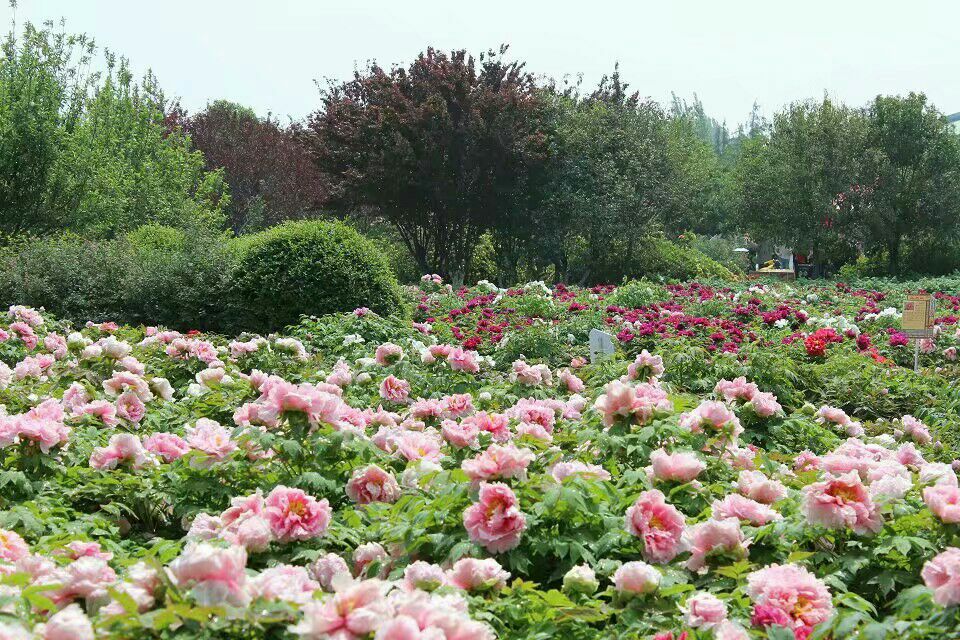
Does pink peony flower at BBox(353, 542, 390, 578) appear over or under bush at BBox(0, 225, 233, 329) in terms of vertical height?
under

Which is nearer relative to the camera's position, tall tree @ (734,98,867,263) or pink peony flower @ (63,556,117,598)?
pink peony flower @ (63,556,117,598)

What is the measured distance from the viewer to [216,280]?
10.5m

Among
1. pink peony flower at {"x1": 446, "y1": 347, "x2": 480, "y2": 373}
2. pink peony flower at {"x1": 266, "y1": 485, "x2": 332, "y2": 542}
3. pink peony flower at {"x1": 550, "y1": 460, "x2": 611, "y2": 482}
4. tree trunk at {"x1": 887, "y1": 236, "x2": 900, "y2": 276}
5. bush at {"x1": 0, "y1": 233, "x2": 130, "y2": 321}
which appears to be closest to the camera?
pink peony flower at {"x1": 266, "y1": 485, "x2": 332, "y2": 542}

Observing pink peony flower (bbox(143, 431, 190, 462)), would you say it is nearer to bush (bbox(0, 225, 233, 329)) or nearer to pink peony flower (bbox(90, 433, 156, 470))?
pink peony flower (bbox(90, 433, 156, 470))

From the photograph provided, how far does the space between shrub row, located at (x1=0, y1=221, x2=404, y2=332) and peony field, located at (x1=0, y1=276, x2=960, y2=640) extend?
4605 millimetres

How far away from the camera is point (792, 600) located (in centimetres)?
189

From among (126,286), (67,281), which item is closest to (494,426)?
(126,286)

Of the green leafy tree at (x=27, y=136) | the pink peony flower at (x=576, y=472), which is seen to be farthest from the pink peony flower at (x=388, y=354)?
the green leafy tree at (x=27, y=136)

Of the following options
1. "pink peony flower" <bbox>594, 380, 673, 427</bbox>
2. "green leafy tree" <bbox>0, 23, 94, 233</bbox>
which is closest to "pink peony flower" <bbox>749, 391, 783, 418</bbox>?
"pink peony flower" <bbox>594, 380, 673, 427</bbox>

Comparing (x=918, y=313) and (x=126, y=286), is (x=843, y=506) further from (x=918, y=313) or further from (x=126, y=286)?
(x=126, y=286)

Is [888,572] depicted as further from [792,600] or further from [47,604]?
[47,604]

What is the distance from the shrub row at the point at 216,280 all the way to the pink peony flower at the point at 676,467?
7249mm

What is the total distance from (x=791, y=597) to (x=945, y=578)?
31 cm

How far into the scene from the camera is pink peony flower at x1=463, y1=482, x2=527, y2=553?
2252 millimetres
